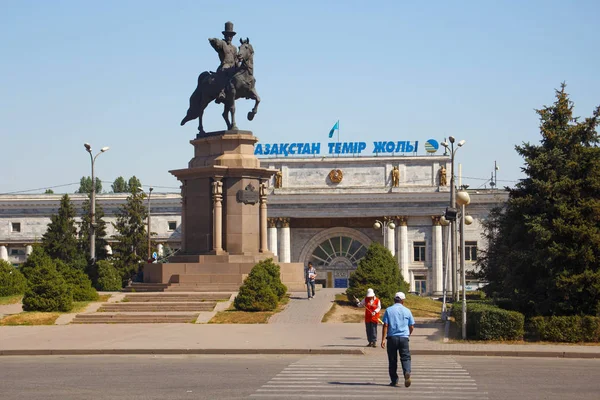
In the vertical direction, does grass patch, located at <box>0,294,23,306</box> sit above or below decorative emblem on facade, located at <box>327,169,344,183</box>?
below

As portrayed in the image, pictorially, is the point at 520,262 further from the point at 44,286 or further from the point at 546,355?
the point at 44,286

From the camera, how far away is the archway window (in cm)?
10425

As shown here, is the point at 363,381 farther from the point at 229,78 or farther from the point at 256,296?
the point at 229,78

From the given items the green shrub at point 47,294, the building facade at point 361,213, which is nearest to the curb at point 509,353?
the green shrub at point 47,294

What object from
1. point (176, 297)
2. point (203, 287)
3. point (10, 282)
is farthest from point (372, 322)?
point (10, 282)

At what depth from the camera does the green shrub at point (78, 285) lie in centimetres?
4222

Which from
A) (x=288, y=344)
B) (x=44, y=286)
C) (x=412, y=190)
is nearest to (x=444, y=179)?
(x=412, y=190)

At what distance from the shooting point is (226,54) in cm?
4691

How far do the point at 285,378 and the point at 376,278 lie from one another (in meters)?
19.5

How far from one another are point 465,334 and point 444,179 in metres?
72.8

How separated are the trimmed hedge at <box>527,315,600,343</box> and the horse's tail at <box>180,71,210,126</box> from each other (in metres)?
23.3

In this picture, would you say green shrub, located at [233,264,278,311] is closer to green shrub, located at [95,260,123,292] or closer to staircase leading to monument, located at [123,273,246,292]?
staircase leading to monument, located at [123,273,246,292]

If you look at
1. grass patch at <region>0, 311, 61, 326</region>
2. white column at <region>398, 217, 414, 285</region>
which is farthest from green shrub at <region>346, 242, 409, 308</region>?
white column at <region>398, 217, 414, 285</region>

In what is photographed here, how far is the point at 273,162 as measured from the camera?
342ft
